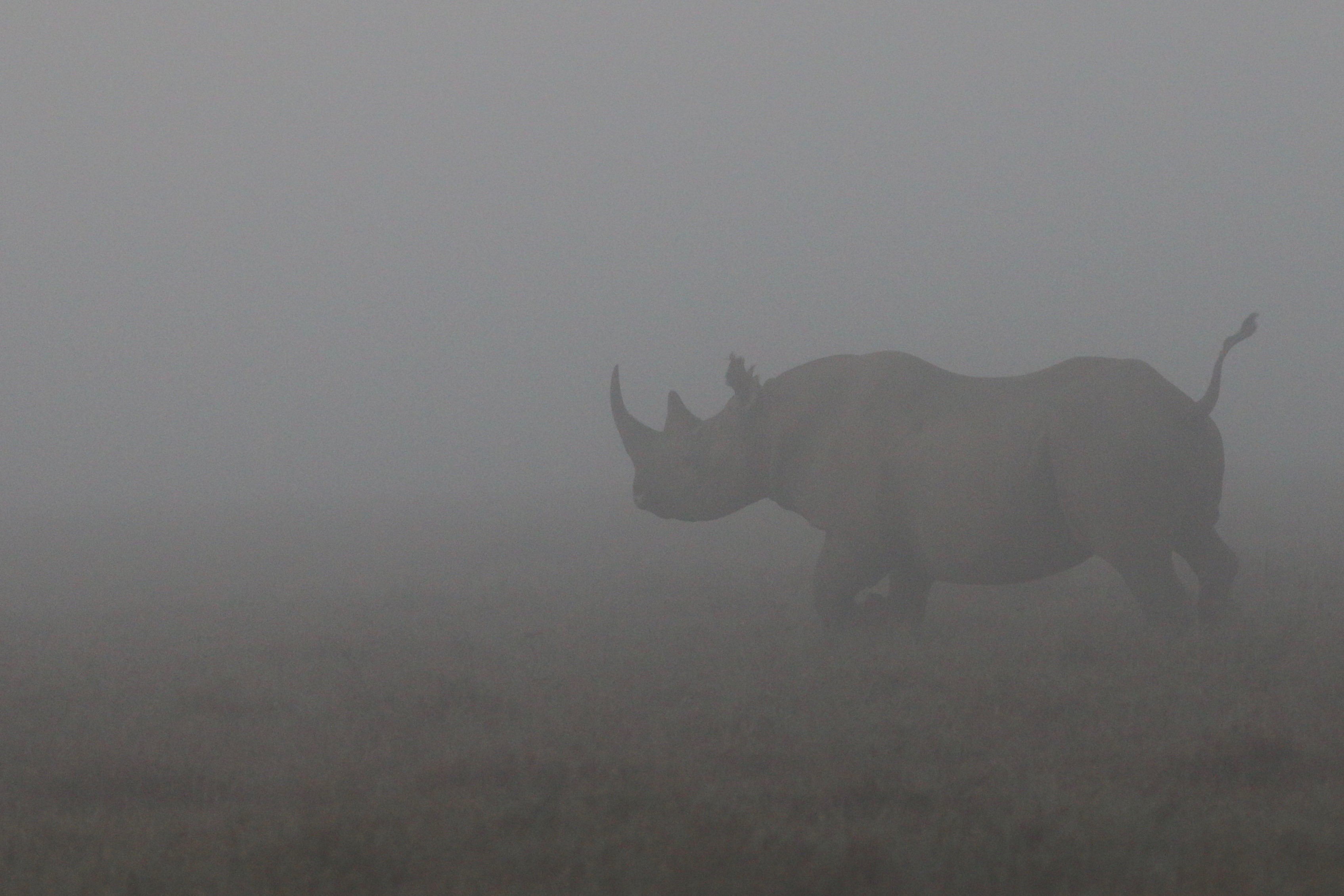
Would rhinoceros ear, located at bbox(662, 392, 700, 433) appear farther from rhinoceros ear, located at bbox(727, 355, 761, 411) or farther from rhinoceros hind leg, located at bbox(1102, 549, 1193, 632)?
rhinoceros hind leg, located at bbox(1102, 549, 1193, 632)

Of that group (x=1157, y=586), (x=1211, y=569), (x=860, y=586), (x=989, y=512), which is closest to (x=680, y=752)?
(x=989, y=512)

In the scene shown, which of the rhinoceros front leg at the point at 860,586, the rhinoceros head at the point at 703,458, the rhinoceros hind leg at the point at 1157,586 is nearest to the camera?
the rhinoceros hind leg at the point at 1157,586

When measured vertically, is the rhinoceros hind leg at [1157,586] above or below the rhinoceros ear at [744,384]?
below

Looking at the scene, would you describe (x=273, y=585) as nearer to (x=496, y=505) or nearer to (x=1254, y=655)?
(x=1254, y=655)

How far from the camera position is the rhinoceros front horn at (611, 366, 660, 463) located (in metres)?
9.89

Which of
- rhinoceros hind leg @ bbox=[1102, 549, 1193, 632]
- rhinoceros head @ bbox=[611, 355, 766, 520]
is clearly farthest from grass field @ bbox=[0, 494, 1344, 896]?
rhinoceros head @ bbox=[611, 355, 766, 520]

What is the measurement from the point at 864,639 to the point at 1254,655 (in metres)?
2.05

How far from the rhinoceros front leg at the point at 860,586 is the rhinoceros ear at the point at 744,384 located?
116cm

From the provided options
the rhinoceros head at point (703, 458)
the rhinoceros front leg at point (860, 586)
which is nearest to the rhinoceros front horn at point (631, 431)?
the rhinoceros head at point (703, 458)

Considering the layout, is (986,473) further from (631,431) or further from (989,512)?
(631,431)

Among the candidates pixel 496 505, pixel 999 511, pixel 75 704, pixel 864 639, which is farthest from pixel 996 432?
pixel 496 505

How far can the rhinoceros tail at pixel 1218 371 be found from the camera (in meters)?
7.21

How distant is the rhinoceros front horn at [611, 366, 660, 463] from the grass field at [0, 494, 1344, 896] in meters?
1.11

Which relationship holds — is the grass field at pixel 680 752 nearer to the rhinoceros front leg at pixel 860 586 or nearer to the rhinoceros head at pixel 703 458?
the rhinoceros front leg at pixel 860 586
